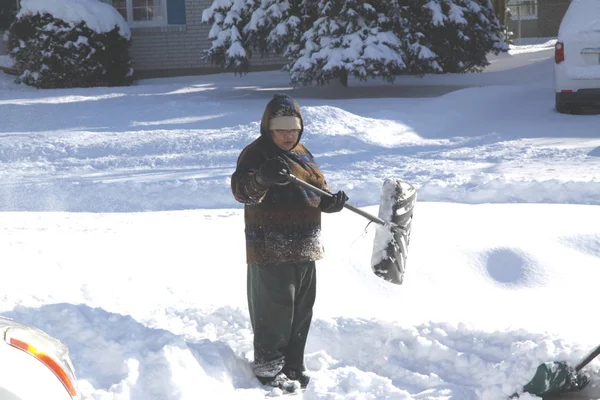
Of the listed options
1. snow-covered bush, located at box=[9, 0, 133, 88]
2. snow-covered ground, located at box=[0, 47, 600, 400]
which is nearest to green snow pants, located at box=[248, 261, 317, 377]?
snow-covered ground, located at box=[0, 47, 600, 400]

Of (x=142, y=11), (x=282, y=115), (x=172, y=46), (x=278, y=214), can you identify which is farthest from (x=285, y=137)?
(x=142, y=11)

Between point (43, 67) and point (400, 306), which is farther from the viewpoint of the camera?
point (43, 67)

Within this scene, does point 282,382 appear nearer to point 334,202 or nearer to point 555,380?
point 334,202

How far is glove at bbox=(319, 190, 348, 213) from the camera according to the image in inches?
150

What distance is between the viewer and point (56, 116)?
1276cm

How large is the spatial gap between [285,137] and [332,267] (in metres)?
1.57

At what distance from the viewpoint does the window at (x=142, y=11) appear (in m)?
19.5

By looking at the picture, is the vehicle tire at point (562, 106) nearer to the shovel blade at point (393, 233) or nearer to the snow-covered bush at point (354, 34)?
the snow-covered bush at point (354, 34)

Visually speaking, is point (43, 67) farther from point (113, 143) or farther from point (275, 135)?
point (275, 135)

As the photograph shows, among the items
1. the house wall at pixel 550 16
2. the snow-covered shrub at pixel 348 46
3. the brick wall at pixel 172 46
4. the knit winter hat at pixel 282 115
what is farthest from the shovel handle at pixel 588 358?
the house wall at pixel 550 16

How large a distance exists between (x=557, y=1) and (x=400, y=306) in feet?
84.0

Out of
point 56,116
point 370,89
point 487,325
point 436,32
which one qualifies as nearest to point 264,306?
point 487,325

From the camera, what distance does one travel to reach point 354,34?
13.7m

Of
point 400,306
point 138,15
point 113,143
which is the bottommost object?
point 400,306
